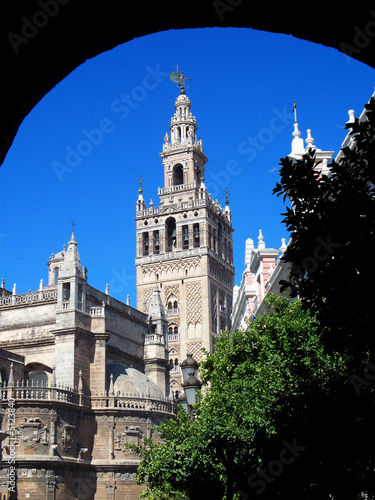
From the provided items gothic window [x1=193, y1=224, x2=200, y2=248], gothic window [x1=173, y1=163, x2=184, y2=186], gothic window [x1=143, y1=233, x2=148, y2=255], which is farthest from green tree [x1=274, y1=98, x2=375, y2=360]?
gothic window [x1=173, y1=163, x2=184, y2=186]

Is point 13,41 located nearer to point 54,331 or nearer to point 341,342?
point 341,342

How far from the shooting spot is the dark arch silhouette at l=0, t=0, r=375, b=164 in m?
4.41

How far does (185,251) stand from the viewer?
6950cm

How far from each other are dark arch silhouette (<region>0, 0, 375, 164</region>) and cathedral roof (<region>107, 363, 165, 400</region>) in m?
39.3

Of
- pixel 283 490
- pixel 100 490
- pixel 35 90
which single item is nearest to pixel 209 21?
pixel 35 90

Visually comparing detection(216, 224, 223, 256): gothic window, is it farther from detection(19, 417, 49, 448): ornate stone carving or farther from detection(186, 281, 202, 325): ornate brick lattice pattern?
detection(19, 417, 49, 448): ornate stone carving

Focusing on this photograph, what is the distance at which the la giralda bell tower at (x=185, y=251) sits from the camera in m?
66.8

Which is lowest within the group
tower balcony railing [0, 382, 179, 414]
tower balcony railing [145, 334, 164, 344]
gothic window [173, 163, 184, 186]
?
tower balcony railing [0, 382, 179, 414]

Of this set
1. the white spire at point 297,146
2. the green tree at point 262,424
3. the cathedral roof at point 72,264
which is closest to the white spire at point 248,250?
the cathedral roof at point 72,264

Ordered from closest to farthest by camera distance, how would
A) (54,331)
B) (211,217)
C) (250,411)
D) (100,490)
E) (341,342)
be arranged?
1. (341,342)
2. (250,411)
3. (100,490)
4. (54,331)
5. (211,217)

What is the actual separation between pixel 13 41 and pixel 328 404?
990 cm

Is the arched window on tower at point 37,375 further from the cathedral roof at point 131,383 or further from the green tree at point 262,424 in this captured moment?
the green tree at point 262,424

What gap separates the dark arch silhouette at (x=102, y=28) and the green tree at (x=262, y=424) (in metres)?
4.16

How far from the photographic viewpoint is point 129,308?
51.5 meters
